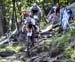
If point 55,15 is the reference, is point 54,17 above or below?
below

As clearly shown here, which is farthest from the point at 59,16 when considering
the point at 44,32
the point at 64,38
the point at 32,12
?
the point at 64,38

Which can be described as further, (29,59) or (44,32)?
(44,32)

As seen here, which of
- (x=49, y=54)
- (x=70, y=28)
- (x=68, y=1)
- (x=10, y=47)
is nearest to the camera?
(x=49, y=54)

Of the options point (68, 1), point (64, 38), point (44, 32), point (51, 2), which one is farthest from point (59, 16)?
point (51, 2)

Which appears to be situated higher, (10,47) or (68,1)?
(68,1)

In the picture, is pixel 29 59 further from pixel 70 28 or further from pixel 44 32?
pixel 44 32

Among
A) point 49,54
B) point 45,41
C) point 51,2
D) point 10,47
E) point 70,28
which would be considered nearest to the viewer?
point 49,54

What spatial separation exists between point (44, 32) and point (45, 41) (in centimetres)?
229

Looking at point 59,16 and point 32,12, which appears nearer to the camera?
point 32,12

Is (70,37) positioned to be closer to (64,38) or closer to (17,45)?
(64,38)

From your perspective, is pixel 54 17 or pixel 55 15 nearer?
pixel 55 15

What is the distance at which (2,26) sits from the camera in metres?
25.8

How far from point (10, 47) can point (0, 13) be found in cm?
816

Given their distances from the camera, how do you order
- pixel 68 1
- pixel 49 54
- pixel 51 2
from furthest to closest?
pixel 51 2 < pixel 68 1 < pixel 49 54
